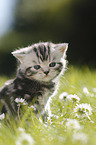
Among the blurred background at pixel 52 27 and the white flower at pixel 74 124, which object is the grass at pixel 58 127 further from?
the blurred background at pixel 52 27

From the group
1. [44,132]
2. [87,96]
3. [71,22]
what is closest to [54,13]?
[71,22]

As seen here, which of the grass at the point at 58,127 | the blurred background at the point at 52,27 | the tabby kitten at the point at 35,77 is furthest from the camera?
the blurred background at the point at 52,27

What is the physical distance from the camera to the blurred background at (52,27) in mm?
7793

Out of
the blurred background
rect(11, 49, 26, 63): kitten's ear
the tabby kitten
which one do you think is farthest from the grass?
Result: the blurred background

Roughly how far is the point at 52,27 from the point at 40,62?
6184 millimetres

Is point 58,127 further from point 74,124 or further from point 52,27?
point 52,27

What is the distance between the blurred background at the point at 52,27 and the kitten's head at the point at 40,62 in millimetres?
5010

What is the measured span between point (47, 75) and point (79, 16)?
6.25 metres

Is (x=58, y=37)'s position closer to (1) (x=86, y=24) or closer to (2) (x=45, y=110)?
(1) (x=86, y=24)

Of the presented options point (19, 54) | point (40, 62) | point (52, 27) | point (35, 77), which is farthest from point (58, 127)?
point (52, 27)

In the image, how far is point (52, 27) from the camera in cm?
847

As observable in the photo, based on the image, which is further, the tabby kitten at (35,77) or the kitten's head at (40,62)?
the kitten's head at (40,62)

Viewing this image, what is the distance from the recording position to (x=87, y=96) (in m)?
2.78

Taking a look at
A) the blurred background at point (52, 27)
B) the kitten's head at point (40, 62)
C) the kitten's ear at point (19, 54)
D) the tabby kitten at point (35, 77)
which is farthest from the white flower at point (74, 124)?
the blurred background at point (52, 27)
